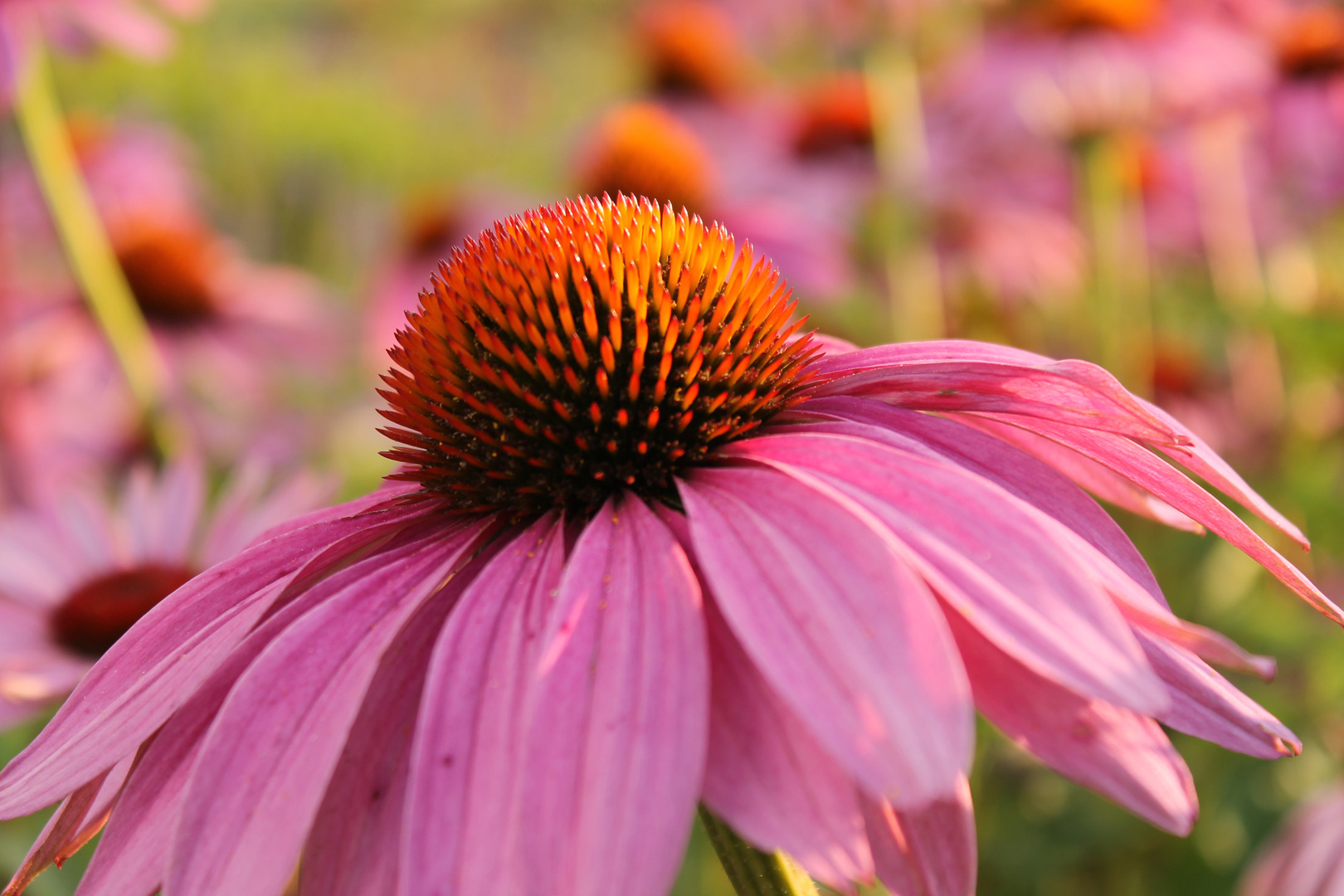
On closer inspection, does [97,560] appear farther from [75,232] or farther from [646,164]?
[646,164]

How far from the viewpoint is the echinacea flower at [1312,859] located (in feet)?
3.30

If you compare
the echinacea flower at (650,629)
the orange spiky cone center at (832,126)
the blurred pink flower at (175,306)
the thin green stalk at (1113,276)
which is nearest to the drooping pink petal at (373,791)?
the echinacea flower at (650,629)

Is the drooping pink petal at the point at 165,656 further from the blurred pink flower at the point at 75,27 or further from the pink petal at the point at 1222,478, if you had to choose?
the blurred pink flower at the point at 75,27

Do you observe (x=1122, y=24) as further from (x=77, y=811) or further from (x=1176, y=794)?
(x=77, y=811)

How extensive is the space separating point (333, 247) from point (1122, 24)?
4108 millimetres

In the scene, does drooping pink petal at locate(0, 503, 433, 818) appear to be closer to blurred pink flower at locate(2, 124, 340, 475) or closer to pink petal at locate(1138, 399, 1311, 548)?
pink petal at locate(1138, 399, 1311, 548)

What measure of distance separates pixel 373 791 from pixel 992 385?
0.43 meters

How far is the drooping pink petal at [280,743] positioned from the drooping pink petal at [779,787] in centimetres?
18

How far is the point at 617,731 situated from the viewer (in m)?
0.48

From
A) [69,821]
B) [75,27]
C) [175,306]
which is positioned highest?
[75,27]

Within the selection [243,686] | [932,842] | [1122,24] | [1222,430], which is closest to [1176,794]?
[932,842]

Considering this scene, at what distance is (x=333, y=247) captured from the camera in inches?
219

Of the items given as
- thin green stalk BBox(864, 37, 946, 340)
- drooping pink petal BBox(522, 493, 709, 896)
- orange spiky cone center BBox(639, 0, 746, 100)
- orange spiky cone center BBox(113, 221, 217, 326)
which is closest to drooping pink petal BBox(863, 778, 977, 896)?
drooping pink petal BBox(522, 493, 709, 896)

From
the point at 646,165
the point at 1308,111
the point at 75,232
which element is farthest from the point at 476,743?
the point at 1308,111
